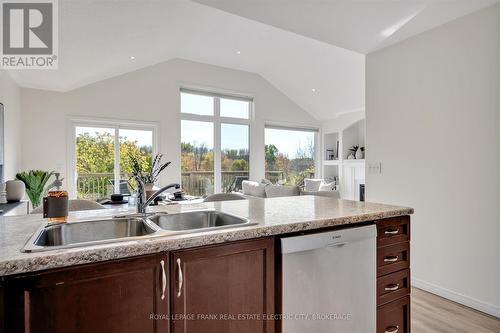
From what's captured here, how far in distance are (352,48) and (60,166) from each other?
5.12 metres

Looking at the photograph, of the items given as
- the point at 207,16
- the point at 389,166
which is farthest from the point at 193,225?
the point at 207,16

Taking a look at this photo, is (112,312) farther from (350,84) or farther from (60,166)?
(350,84)

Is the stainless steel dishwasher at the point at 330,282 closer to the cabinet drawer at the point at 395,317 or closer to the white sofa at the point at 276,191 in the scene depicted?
the cabinet drawer at the point at 395,317

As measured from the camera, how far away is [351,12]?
2.31 m

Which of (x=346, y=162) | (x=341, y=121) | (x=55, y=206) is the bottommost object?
(x=55, y=206)

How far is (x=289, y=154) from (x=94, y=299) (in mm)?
7237

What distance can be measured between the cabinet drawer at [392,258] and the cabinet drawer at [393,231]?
1.2 inches

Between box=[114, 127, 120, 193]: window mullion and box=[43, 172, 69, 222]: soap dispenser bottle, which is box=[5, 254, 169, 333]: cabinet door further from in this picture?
box=[114, 127, 120, 193]: window mullion

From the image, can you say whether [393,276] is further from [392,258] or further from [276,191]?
[276,191]

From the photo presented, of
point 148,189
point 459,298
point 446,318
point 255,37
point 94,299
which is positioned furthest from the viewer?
point 255,37

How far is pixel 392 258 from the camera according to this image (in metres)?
1.63

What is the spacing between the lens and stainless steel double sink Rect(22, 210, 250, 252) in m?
1.20

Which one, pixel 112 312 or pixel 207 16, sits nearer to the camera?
pixel 112 312

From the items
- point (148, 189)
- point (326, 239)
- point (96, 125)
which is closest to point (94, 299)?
point (148, 189)
